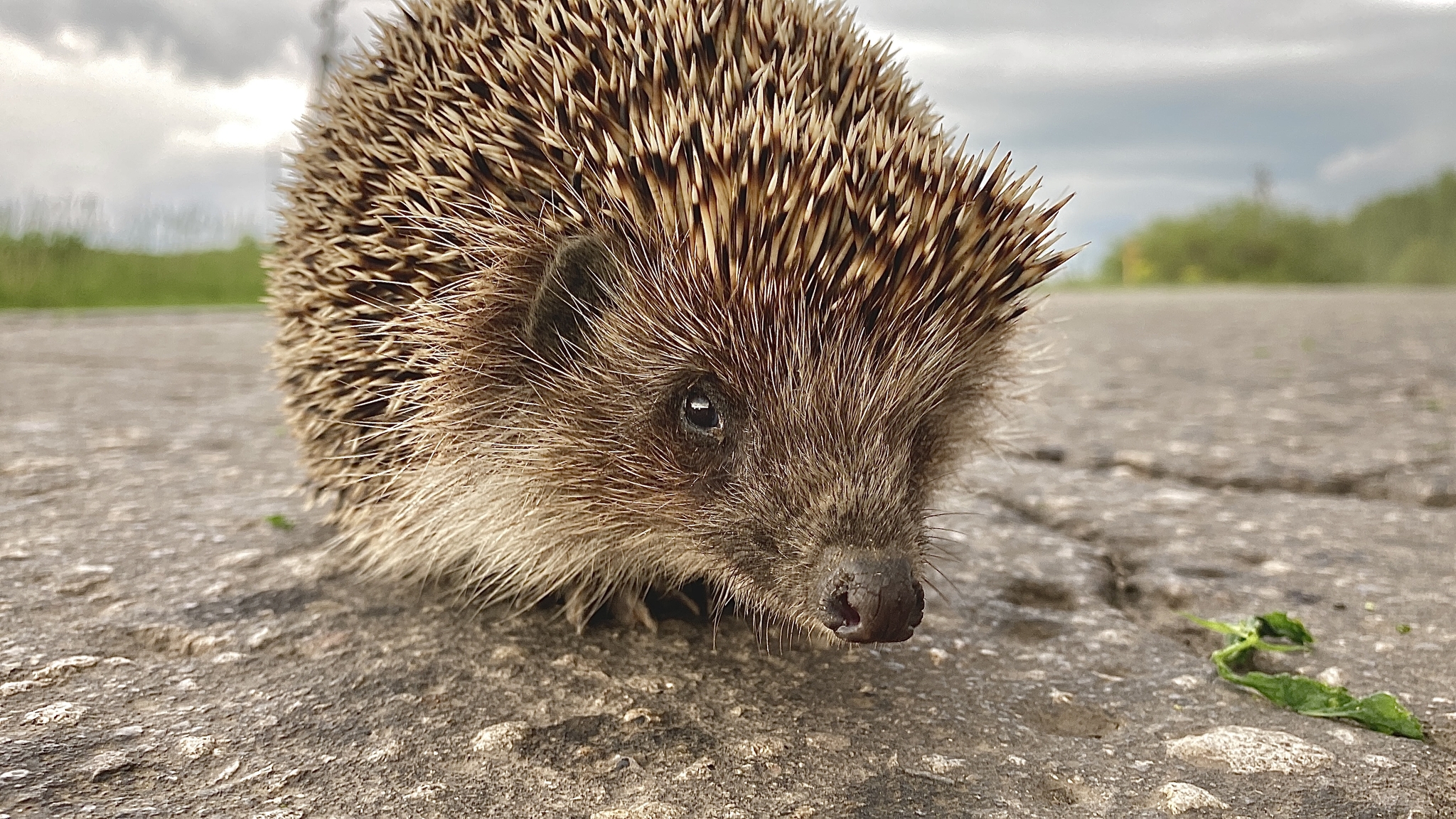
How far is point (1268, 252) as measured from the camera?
2919cm

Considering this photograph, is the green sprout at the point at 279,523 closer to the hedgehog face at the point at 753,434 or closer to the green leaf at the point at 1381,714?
the hedgehog face at the point at 753,434

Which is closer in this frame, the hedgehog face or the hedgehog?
the hedgehog face

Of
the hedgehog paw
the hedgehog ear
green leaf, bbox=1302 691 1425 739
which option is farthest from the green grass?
green leaf, bbox=1302 691 1425 739

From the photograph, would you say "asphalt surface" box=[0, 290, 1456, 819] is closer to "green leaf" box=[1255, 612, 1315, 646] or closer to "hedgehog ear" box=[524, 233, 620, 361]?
"green leaf" box=[1255, 612, 1315, 646]

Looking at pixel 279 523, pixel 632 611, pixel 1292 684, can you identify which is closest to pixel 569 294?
pixel 632 611

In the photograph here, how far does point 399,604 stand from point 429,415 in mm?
365

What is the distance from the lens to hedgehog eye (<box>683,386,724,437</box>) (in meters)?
1.85

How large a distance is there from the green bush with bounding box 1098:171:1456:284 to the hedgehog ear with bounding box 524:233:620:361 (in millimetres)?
27221

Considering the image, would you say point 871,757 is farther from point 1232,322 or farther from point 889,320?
point 1232,322

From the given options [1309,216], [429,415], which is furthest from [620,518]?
[1309,216]

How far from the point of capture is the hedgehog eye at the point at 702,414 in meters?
1.85

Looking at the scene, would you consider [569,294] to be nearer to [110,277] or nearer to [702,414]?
[702,414]

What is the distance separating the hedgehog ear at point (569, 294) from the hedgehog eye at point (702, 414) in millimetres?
247

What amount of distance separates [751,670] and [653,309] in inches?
25.1
